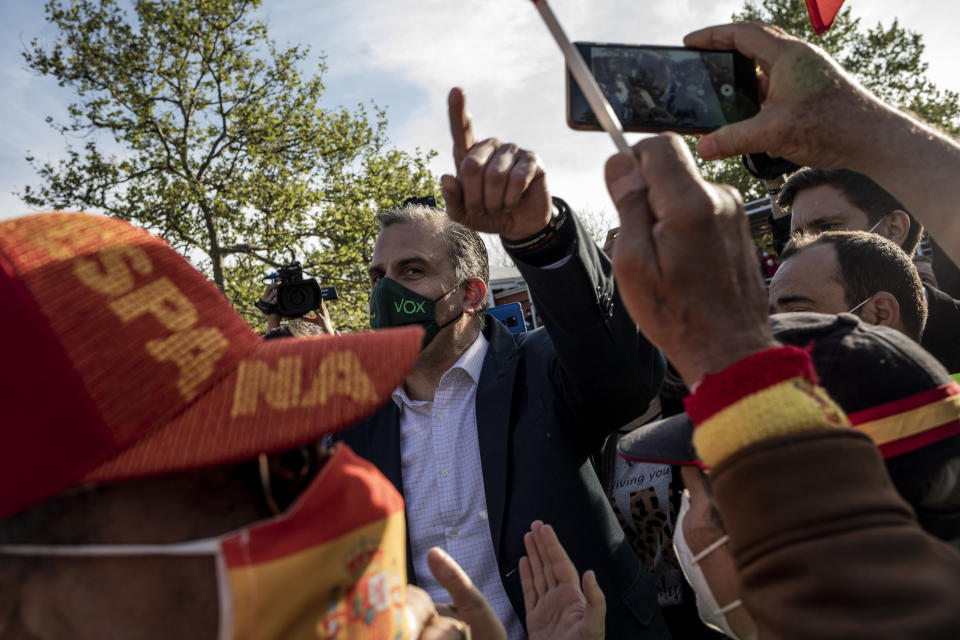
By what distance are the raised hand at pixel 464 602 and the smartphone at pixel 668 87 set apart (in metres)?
1.01

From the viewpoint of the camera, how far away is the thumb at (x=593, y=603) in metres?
1.64

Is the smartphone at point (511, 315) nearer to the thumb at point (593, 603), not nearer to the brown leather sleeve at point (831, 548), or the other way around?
the thumb at point (593, 603)

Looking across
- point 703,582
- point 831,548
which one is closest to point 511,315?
point 703,582

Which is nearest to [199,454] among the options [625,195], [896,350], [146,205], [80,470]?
[80,470]

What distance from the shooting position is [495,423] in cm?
242

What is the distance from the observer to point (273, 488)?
3.16ft

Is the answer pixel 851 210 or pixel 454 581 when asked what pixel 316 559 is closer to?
pixel 454 581

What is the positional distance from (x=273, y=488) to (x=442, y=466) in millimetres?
1560

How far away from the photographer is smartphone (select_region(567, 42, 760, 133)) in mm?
1448

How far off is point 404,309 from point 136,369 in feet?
7.26

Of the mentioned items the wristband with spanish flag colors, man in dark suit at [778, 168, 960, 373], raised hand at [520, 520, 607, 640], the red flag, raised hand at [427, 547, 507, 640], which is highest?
the red flag

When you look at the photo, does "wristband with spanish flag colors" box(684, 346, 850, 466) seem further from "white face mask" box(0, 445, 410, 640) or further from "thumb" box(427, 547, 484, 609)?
"thumb" box(427, 547, 484, 609)

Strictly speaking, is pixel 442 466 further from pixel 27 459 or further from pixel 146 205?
pixel 146 205

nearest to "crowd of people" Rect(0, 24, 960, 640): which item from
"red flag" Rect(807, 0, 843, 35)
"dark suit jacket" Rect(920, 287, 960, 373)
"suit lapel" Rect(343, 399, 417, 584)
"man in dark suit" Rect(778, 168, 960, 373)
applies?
"red flag" Rect(807, 0, 843, 35)
